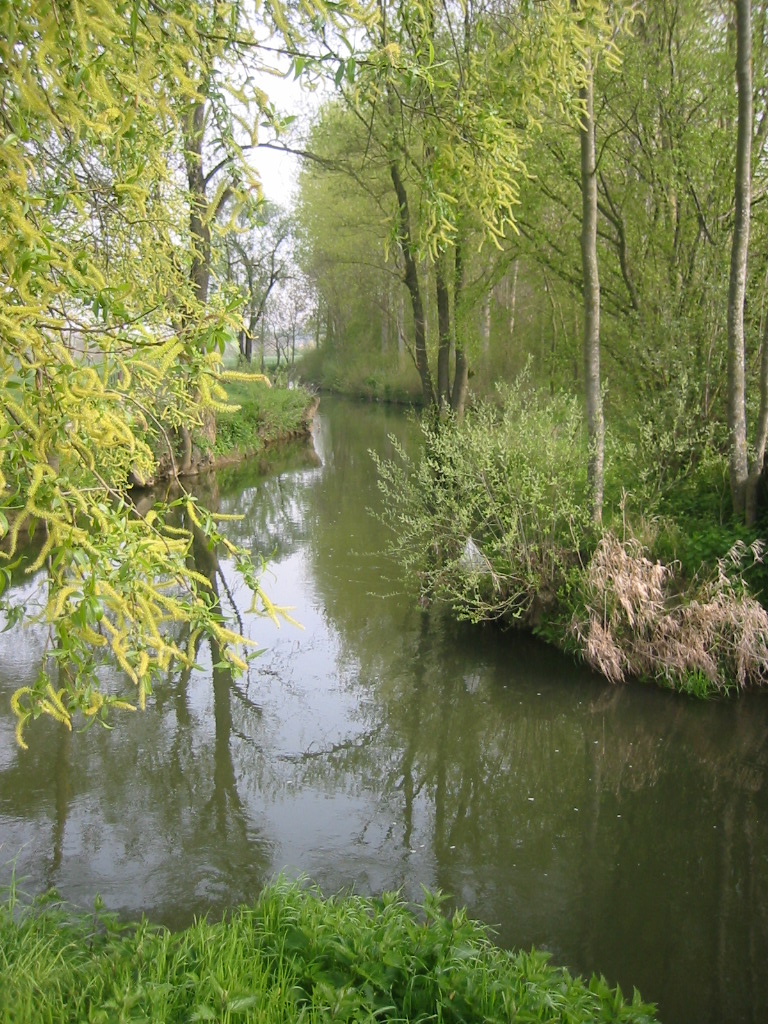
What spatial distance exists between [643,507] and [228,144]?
6.37 meters

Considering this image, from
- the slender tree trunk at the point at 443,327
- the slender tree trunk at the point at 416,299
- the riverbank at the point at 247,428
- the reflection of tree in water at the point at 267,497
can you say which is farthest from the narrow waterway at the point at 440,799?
the riverbank at the point at 247,428

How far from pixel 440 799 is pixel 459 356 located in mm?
8982

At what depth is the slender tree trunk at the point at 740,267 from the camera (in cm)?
771

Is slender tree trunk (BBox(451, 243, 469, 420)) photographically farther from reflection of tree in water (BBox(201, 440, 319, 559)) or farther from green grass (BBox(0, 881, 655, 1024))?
green grass (BBox(0, 881, 655, 1024))

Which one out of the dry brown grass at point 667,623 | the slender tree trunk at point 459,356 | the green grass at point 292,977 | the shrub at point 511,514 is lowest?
the green grass at point 292,977

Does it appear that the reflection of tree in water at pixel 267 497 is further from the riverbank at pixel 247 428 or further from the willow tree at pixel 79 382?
the willow tree at pixel 79 382

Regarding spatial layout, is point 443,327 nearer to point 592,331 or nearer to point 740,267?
point 592,331

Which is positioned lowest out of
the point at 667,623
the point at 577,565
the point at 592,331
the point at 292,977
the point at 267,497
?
the point at 292,977

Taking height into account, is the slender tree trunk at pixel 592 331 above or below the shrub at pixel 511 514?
above

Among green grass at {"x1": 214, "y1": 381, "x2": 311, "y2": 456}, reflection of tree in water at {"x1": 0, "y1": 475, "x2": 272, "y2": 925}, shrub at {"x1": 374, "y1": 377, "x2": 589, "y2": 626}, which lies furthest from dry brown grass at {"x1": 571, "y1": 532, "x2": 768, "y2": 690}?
green grass at {"x1": 214, "y1": 381, "x2": 311, "y2": 456}

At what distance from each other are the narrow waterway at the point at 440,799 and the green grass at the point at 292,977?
0.98 metres

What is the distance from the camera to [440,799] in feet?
19.5

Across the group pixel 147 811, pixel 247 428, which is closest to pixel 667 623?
pixel 147 811

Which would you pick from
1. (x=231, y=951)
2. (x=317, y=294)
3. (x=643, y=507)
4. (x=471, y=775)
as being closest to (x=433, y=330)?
(x=643, y=507)
